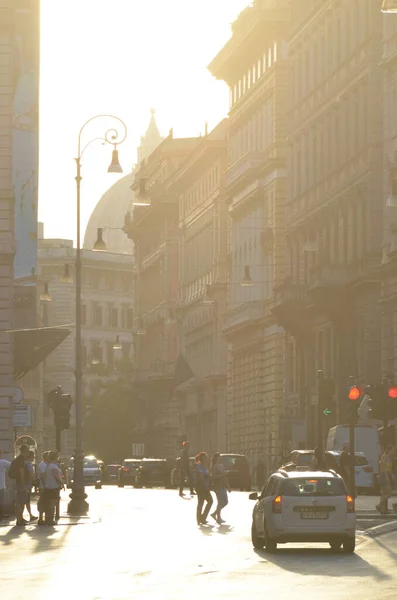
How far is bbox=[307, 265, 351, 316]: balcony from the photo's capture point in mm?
74375

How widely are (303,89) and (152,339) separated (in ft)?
175

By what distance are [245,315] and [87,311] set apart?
281ft

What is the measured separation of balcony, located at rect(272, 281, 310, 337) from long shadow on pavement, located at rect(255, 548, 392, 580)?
50853mm

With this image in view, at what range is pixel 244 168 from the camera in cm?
9694

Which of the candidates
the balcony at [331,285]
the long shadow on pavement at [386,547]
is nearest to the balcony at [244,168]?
the balcony at [331,285]

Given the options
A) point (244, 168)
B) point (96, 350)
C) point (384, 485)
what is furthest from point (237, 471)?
point (96, 350)

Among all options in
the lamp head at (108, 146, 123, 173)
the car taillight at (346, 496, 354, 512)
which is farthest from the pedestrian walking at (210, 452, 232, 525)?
the car taillight at (346, 496, 354, 512)

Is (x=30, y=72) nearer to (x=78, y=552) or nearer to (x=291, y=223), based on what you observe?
(x=291, y=223)

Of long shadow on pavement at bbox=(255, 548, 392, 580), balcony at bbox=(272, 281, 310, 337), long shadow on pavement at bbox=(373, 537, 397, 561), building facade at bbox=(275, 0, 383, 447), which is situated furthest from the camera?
balcony at bbox=(272, 281, 310, 337)

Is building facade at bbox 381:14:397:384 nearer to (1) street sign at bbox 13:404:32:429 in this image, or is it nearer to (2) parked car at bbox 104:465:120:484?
(1) street sign at bbox 13:404:32:429

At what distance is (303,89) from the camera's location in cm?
8725

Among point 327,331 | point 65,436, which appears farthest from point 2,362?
point 65,436

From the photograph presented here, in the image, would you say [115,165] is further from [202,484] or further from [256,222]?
[256,222]

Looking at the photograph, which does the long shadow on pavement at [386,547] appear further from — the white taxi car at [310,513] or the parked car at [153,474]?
the parked car at [153,474]
